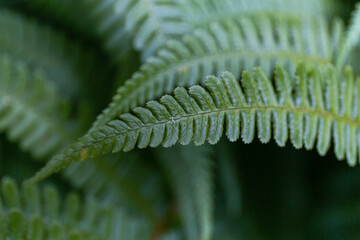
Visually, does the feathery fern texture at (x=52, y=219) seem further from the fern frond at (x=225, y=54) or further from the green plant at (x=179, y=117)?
the fern frond at (x=225, y=54)

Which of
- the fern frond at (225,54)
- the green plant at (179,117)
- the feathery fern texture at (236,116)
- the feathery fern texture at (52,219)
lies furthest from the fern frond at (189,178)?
the feathery fern texture at (236,116)

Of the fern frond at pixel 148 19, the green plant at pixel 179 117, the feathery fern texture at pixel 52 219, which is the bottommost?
the feathery fern texture at pixel 52 219

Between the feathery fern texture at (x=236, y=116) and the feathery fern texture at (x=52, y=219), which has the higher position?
the feathery fern texture at (x=236, y=116)

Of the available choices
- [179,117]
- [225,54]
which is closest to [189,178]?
[225,54]

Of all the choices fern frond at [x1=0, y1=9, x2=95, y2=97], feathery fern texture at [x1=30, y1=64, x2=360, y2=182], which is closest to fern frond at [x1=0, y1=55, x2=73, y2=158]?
fern frond at [x1=0, y1=9, x2=95, y2=97]

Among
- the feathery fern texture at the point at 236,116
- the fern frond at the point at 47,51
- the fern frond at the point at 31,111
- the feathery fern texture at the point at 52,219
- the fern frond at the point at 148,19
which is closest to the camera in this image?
the feathery fern texture at the point at 236,116

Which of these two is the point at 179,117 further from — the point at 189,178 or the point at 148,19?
the point at 189,178

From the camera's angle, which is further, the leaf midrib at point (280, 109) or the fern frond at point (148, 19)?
the fern frond at point (148, 19)
